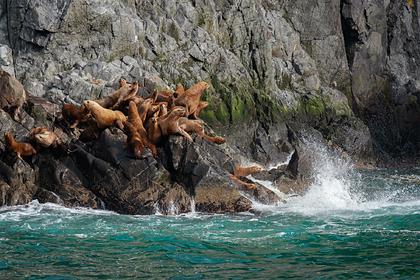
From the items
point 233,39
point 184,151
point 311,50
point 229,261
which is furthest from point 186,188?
point 311,50

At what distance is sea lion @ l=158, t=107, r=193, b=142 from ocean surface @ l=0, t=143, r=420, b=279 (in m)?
2.60

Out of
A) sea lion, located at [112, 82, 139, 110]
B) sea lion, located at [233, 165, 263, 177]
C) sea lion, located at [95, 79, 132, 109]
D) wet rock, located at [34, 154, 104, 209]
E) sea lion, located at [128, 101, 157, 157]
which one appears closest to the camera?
wet rock, located at [34, 154, 104, 209]

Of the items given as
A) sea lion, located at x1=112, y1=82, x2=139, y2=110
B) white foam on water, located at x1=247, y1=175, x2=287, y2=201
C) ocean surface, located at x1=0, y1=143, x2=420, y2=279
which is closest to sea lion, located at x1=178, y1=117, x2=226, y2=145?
sea lion, located at x1=112, y1=82, x2=139, y2=110

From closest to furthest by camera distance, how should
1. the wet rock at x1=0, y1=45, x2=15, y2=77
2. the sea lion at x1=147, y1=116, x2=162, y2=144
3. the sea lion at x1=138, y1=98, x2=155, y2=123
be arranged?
the sea lion at x1=147, y1=116, x2=162, y2=144, the sea lion at x1=138, y1=98, x2=155, y2=123, the wet rock at x1=0, y1=45, x2=15, y2=77

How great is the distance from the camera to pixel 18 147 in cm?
1869

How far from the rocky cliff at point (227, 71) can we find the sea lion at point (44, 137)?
0.52 meters

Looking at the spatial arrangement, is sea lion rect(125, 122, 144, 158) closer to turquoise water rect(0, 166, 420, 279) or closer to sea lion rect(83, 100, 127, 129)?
sea lion rect(83, 100, 127, 129)

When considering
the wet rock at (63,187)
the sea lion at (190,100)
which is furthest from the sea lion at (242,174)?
the wet rock at (63,187)

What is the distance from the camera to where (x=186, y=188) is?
1819 cm

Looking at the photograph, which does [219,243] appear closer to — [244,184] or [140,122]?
[244,184]

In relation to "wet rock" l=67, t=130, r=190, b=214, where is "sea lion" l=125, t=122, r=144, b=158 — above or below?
above

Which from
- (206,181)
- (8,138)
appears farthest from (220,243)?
(8,138)

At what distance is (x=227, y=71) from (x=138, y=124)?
20792 millimetres

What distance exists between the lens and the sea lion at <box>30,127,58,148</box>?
1864 cm
